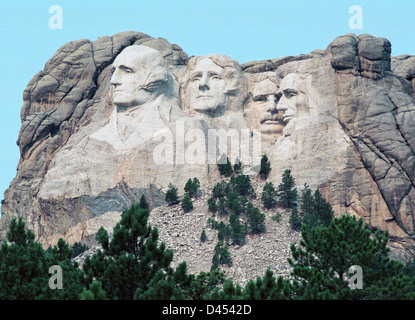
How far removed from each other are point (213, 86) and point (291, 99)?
3674 millimetres

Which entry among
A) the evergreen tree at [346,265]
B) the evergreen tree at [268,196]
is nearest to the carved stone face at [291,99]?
the evergreen tree at [268,196]

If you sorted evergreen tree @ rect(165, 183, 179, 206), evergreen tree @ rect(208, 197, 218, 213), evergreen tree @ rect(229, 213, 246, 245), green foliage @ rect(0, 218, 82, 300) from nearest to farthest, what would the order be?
green foliage @ rect(0, 218, 82, 300), evergreen tree @ rect(229, 213, 246, 245), evergreen tree @ rect(208, 197, 218, 213), evergreen tree @ rect(165, 183, 179, 206)

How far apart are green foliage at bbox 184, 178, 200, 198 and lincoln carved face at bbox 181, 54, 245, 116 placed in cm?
461

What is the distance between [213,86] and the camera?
Answer: 56.0 metres

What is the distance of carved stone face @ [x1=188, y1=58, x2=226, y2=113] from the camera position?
55.8 metres

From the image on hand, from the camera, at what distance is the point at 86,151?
53.9 m

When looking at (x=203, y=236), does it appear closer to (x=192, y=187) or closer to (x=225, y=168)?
(x=192, y=187)

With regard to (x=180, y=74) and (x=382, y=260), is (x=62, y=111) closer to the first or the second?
(x=180, y=74)

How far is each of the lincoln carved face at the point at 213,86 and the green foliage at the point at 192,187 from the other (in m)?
4.61

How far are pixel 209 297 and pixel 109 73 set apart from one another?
24170 mm

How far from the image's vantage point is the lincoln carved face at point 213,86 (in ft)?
183

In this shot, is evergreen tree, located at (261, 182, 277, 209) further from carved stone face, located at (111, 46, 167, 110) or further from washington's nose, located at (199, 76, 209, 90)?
carved stone face, located at (111, 46, 167, 110)

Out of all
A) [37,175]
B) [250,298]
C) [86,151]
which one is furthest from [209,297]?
[37,175]

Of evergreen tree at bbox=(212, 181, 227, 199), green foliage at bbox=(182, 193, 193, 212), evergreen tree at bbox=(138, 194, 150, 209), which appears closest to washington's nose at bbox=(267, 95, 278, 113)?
evergreen tree at bbox=(212, 181, 227, 199)
